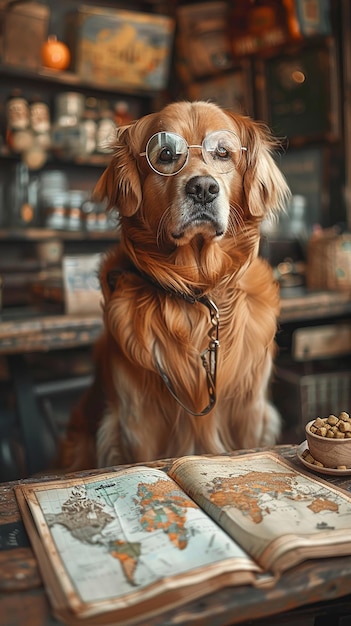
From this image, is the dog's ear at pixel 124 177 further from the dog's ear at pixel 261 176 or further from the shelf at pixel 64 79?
the shelf at pixel 64 79

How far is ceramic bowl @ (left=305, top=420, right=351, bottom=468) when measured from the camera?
1039 mm

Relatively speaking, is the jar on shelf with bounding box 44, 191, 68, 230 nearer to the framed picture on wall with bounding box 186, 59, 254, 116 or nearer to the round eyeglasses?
the framed picture on wall with bounding box 186, 59, 254, 116

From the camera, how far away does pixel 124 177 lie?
151 cm

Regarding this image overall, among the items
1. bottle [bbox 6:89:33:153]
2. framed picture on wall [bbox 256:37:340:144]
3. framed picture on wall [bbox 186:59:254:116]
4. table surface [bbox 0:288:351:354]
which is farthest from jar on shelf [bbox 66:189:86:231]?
table surface [bbox 0:288:351:354]

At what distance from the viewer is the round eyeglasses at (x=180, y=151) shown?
4.66 ft

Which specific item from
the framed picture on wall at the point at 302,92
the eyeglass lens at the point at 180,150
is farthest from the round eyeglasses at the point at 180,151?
the framed picture on wall at the point at 302,92

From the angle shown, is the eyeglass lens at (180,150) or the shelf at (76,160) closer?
the eyeglass lens at (180,150)

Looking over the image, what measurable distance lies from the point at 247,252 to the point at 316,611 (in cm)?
90

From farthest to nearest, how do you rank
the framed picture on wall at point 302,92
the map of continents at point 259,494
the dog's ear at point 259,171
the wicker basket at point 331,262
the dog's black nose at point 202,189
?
the framed picture on wall at point 302,92 < the wicker basket at point 331,262 < the dog's ear at point 259,171 < the dog's black nose at point 202,189 < the map of continents at point 259,494

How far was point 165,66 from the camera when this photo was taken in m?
4.19

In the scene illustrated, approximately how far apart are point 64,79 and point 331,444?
11.6ft

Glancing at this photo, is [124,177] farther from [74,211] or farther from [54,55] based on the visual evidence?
[54,55]

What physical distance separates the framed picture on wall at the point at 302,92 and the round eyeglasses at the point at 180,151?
223cm

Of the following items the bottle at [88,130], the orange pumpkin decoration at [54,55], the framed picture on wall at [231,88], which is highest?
the orange pumpkin decoration at [54,55]
